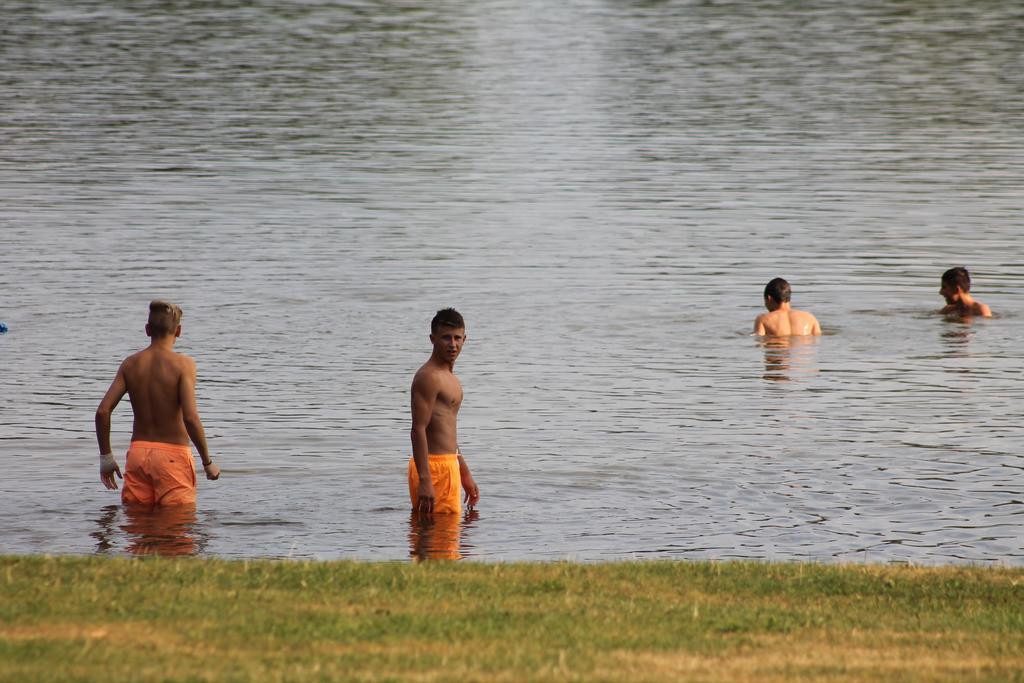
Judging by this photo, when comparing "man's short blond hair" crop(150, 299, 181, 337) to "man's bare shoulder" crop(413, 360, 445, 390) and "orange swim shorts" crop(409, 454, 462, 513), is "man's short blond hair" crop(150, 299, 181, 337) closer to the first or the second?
"man's bare shoulder" crop(413, 360, 445, 390)

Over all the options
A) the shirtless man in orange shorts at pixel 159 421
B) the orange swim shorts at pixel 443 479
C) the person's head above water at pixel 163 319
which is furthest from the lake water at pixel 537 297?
the person's head above water at pixel 163 319

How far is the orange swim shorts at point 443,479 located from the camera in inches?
515

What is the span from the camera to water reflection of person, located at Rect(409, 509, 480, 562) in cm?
1262

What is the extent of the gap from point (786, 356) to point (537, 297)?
4.22m

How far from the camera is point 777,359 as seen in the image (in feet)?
70.6

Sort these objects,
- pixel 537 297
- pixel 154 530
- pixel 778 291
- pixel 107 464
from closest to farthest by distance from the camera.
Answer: pixel 107 464 → pixel 154 530 → pixel 778 291 → pixel 537 297

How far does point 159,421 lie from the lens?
1291cm

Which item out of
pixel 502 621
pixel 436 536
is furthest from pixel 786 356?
pixel 502 621

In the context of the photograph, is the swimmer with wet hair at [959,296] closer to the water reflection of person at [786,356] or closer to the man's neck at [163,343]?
the water reflection of person at [786,356]

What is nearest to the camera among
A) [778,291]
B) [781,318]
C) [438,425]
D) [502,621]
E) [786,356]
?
[502,621]

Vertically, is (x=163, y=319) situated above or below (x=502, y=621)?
above

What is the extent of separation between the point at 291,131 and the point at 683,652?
36.9 m

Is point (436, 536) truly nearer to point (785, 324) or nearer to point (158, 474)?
point (158, 474)

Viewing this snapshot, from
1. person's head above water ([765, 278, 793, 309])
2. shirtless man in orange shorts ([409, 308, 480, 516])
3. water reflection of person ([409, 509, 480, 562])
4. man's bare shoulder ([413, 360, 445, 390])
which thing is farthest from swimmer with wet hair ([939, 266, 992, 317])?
man's bare shoulder ([413, 360, 445, 390])
